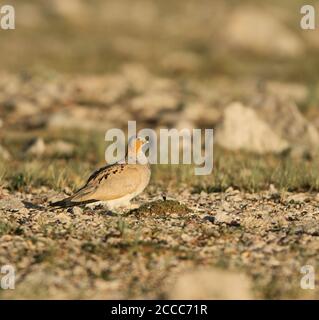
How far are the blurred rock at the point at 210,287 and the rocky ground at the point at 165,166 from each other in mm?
13

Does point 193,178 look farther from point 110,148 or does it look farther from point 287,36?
point 287,36

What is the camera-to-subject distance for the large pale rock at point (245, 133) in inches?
585

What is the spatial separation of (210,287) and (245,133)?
28.6ft

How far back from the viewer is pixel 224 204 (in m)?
9.49

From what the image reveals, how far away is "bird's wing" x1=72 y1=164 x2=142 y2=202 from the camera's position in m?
8.71

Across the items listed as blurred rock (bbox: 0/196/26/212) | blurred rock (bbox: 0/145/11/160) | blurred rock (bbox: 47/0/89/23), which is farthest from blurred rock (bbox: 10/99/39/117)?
blurred rock (bbox: 47/0/89/23)

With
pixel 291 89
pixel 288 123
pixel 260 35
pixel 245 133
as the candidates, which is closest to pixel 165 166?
pixel 245 133

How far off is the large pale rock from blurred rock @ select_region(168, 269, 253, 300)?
8.30 meters

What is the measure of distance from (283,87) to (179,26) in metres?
17.5

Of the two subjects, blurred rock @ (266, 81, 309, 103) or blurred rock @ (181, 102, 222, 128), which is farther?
blurred rock @ (266, 81, 309, 103)

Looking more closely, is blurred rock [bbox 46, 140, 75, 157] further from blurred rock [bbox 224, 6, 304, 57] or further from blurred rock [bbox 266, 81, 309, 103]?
blurred rock [bbox 224, 6, 304, 57]

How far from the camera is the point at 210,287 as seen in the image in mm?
6492

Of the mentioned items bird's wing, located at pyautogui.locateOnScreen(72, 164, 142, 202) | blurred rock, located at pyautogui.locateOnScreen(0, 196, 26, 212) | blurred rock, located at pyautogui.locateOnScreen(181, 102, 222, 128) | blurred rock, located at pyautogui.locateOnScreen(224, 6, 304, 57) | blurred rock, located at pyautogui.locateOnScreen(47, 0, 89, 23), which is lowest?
blurred rock, located at pyautogui.locateOnScreen(0, 196, 26, 212)

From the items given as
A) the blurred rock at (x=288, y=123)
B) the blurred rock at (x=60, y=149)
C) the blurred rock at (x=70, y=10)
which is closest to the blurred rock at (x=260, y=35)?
the blurred rock at (x=70, y=10)
